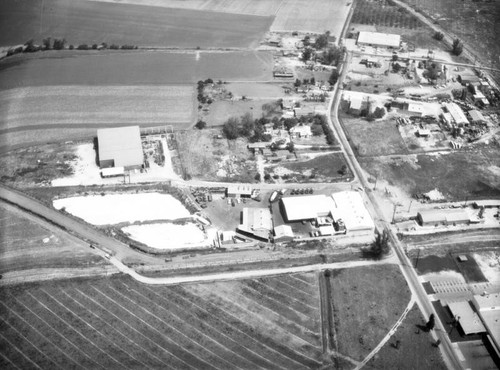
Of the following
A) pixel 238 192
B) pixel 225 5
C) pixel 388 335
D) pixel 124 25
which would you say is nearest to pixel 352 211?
pixel 238 192

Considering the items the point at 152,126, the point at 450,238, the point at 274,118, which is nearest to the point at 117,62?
the point at 152,126

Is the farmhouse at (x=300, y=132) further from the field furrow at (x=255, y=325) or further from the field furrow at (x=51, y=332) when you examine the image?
the field furrow at (x=51, y=332)

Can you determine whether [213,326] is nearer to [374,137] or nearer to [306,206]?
[306,206]

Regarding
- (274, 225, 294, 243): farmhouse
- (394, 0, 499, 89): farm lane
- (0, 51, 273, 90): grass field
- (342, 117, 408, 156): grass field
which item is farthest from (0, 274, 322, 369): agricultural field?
(394, 0, 499, 89): farm lane

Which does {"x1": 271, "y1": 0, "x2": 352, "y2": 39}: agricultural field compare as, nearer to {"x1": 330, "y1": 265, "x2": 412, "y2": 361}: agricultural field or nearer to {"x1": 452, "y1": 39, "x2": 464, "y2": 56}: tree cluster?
{"x1": 452, "y1": 39, "x2": 464, "y2": 56}: tree cluster

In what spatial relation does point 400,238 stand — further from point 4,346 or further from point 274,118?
point 4,346

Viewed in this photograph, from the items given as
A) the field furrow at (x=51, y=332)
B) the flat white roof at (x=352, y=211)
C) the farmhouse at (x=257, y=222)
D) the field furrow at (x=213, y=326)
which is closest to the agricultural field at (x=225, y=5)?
the flat white roof at (x=352, y=211)
